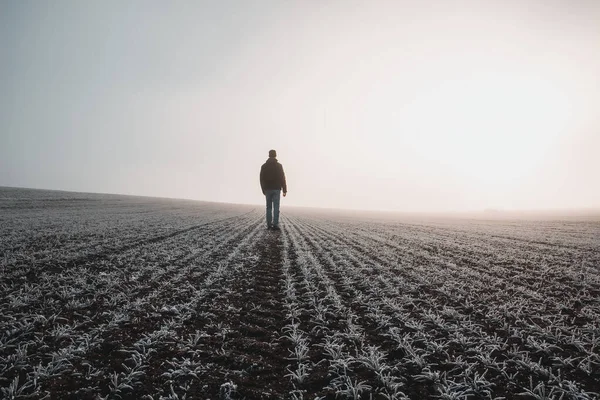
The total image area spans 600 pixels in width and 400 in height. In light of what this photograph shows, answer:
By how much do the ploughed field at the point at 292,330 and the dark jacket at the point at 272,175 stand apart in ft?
23.5

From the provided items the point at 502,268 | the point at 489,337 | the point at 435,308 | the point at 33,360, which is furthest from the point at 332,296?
the point at 502,268

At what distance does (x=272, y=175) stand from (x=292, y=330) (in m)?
10.3

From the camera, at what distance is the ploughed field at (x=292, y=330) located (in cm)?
218

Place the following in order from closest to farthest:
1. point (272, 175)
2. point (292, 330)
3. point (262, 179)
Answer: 1. point (292, 330)
2. point (272, 175)
3. point (262, 179)

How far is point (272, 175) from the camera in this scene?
43.0ft

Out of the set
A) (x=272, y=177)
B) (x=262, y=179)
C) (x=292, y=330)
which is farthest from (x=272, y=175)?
(x=292, y=330)

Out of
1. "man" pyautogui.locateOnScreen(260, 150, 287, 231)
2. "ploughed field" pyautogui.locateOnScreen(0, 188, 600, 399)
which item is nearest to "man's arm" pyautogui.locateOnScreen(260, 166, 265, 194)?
"man" pyautogui.locateOnScreen(260, 150, 287, 231)

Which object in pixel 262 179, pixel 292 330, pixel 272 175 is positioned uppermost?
pixel 272 175

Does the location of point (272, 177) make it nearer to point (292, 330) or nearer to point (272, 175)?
point (272, 175)

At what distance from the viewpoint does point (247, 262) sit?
659 cm

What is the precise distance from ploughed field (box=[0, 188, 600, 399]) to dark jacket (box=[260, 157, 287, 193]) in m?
7.16

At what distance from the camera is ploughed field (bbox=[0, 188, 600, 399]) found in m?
2.18

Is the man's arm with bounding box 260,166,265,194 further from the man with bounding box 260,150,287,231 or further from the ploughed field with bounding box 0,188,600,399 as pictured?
the ploughed field with bounding box 0,188,600,399

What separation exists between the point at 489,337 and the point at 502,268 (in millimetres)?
4032
